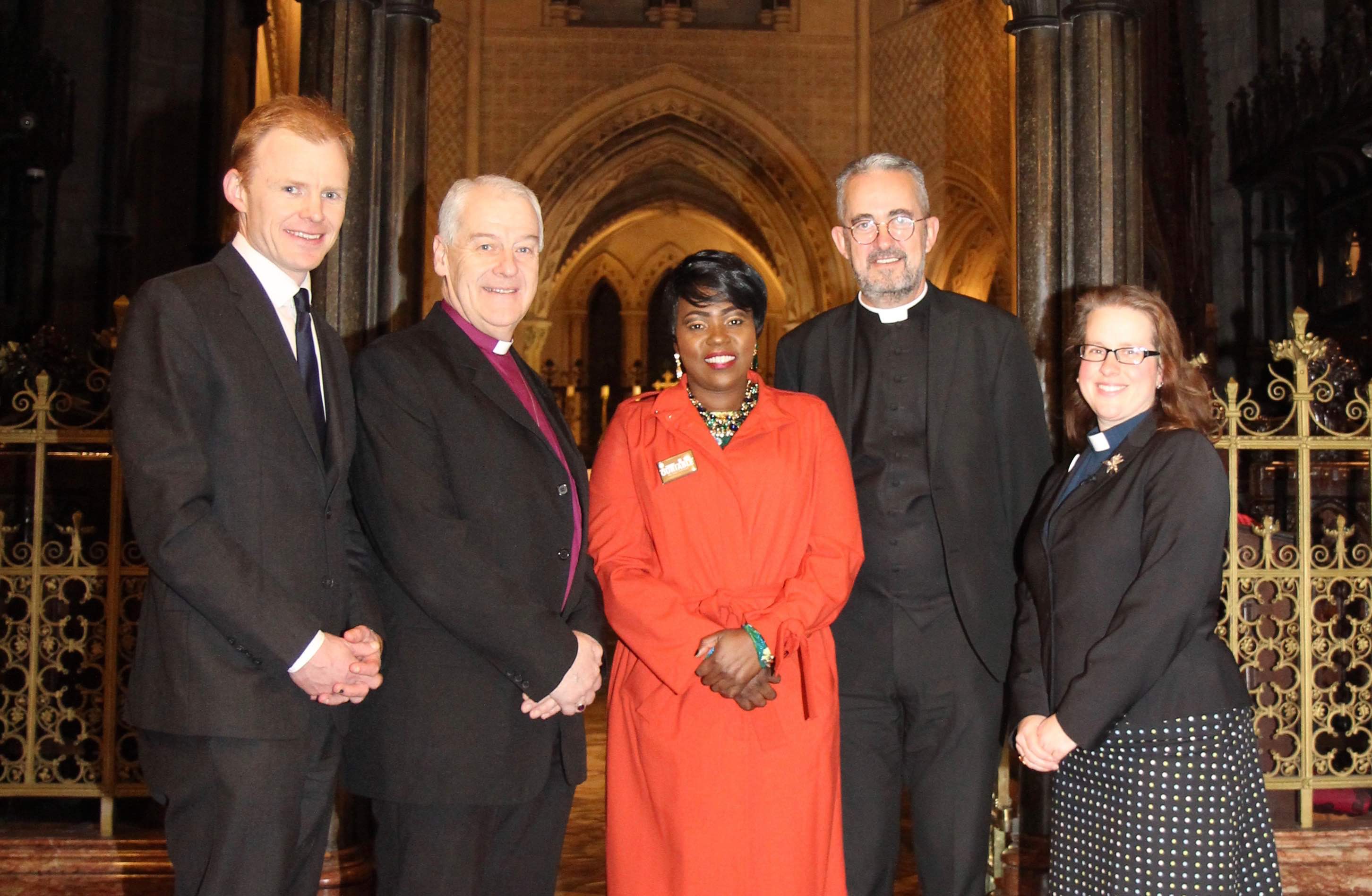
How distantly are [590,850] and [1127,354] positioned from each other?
2907 millimetres

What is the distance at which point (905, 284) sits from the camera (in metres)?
2.71

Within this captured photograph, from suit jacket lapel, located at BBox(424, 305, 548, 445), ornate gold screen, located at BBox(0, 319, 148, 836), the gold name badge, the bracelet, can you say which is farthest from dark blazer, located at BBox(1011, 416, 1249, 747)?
ornate gold screen, located at BBox(0, 319, 148, 836)

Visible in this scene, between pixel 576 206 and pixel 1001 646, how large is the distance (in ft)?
42.2

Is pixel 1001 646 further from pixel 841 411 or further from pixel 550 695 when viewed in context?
pixel 550 695

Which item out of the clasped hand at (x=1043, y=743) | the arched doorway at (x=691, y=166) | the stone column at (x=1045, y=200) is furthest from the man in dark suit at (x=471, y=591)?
the arched doorway at (x=691, y=166)

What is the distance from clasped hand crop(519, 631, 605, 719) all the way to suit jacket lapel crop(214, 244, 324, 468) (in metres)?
0.57

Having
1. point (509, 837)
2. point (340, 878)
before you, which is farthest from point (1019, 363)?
point (340, 878)

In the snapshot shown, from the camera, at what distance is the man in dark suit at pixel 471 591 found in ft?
6.99

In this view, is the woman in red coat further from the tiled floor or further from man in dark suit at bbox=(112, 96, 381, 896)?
the tiled floor

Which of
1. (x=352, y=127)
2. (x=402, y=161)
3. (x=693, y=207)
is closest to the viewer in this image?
(x=352, y=127)

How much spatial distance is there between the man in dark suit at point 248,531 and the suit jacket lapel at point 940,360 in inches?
50.1

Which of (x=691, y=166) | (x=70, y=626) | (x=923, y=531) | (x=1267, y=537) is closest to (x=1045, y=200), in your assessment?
(x=1267, y=537)

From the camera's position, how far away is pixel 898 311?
110 inches

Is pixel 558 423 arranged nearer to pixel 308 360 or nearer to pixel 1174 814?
pixel 308 360
